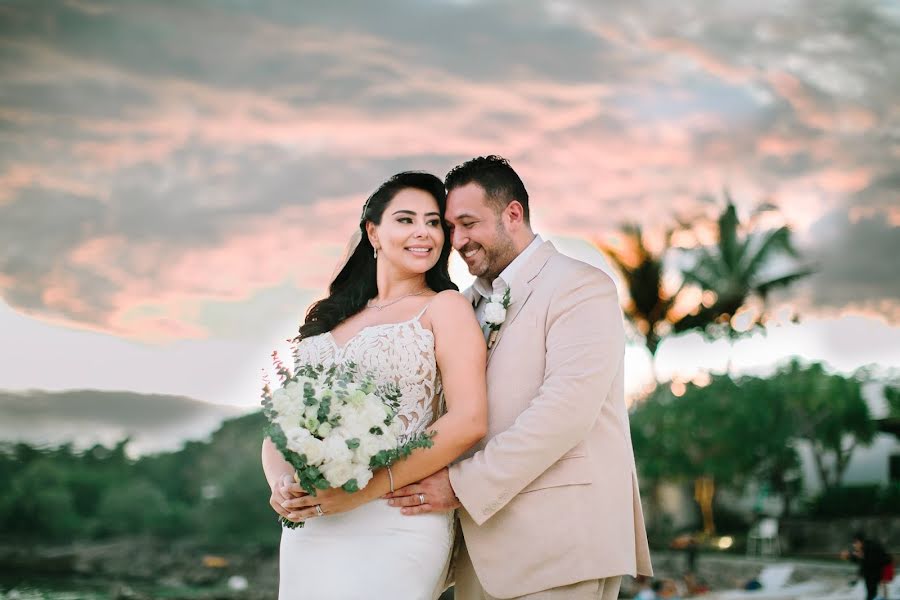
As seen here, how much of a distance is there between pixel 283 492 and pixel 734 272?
2610 centimetres

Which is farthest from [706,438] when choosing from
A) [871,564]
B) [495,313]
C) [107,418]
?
[495,313]

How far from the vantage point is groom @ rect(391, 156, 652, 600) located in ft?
10.7

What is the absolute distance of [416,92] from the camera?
2417 centimetres

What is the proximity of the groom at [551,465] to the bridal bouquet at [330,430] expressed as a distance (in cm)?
37

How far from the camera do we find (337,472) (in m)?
2.96

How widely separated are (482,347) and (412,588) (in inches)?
34.7

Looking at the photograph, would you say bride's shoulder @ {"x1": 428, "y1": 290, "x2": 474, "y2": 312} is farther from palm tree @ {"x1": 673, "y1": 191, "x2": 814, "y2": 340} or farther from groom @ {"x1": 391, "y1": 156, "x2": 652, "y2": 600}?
palm tree @ {"x1": 673, "y1": 191, "x2": 814, "y2": 340}

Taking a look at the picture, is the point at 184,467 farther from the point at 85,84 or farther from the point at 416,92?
the point at 416,92

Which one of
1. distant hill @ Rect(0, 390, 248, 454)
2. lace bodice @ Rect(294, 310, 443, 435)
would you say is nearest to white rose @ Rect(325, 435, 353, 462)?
lace bodice @ Rect(294, 310, 443, 435)

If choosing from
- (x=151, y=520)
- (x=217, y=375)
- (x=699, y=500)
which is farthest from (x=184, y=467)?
(x=699, y=500)

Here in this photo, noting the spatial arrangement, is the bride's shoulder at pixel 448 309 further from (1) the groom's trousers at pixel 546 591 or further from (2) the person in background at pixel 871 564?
(2) the person in background at pixel 871 564

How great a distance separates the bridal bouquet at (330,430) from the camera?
9.65ft

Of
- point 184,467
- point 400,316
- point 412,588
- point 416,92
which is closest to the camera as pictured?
point 412,588

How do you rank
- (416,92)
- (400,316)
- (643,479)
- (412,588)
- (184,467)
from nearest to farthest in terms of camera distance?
(412,588)
(400,316)
(416,92)
(643,479)
(184,467)
